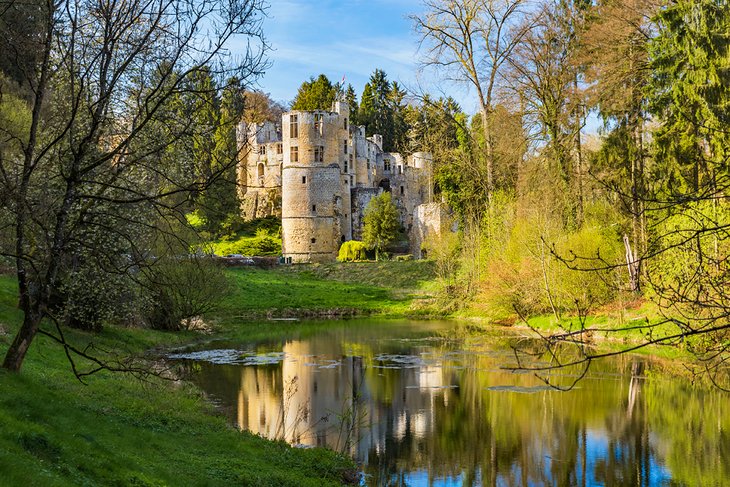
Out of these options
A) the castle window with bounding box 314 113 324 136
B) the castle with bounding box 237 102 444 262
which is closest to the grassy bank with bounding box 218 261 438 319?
the castle with bounding box 237 102 444 262

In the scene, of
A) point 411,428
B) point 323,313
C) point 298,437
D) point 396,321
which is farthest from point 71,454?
point 323,313

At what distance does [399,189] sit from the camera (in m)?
86.1

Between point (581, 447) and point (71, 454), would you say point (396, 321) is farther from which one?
point (71, 454)

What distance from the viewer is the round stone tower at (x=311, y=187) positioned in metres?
68.4

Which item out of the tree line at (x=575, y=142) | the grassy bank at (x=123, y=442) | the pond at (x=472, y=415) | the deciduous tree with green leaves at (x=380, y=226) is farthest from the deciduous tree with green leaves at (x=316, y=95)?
the grassy bank at (x=123, y=442)

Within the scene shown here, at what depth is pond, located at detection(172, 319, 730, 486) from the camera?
14.4 m

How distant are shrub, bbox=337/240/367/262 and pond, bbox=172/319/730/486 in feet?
122

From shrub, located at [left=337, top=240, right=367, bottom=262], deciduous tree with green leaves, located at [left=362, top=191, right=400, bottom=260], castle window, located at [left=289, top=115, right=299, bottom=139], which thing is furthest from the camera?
castle window, located at [left=289, top=115, right=299, bottom=139]

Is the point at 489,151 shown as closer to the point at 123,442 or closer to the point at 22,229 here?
the point at 22,229

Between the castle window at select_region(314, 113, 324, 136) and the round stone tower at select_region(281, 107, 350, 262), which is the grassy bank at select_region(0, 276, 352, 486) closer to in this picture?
the round stone tower at select_region(281, 107, 350, 262)

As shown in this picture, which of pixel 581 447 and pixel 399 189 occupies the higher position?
pixel 399 189

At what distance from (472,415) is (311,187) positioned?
5195 centimetres

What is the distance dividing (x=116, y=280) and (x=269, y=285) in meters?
31.1

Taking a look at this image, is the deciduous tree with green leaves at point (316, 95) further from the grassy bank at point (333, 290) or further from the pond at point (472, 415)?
the pond at point (472, 415)
